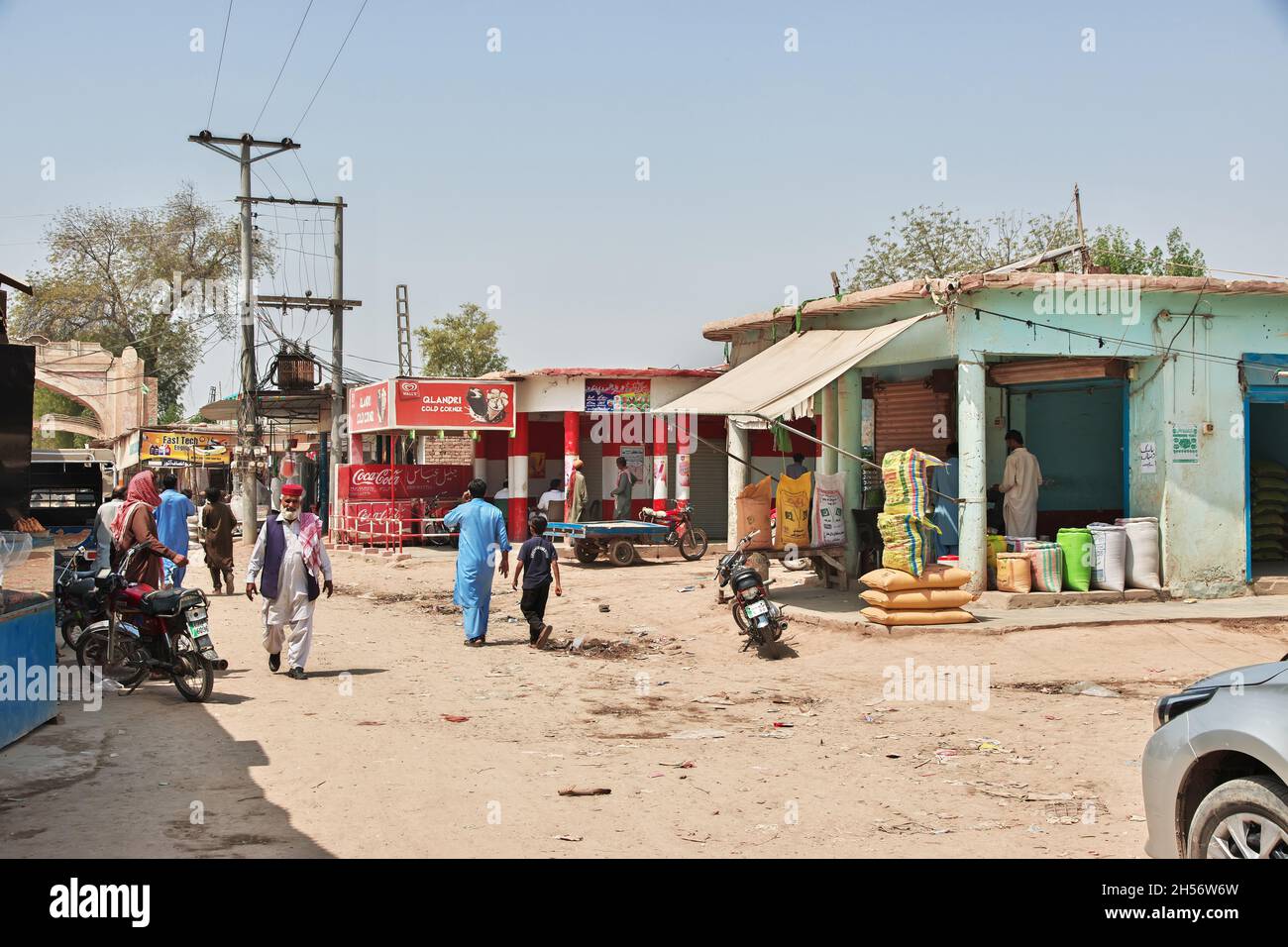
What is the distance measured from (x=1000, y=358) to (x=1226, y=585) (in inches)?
153

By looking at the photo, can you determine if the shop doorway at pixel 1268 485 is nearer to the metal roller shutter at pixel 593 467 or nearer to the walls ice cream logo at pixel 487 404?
the walls ice cream logo at pixel 487 404

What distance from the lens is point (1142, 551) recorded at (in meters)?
13.6

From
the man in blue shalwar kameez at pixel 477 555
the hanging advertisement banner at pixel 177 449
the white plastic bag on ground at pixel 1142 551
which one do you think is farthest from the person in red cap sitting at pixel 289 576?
the hanging advertisement banner at pixel 177 449

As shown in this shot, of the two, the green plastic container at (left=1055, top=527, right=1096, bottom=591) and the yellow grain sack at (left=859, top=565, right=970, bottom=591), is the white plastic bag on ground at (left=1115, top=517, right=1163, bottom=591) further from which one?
the yellow grain sack at (left=859, top=565, right=970, bottom=591)

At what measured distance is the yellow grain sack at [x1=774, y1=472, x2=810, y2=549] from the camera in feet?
47.9

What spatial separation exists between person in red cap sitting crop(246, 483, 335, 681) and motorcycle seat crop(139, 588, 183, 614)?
1090 millimetres

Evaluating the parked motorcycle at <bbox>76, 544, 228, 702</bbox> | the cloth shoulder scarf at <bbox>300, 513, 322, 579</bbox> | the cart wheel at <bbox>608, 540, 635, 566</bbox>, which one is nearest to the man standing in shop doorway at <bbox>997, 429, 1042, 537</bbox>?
the cloth shoulder scarf at <bbox>300, 513, 322, 579</bbox>

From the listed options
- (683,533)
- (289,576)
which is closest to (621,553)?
(683,533)

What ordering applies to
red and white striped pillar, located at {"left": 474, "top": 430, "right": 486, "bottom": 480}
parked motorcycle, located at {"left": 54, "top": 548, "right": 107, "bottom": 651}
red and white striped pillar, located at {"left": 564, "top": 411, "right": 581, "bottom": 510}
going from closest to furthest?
parked motorcycle, located at {"left": 54, "top": 548, "right": 107, "bottom": 651}
red and white striped pillar, located at {"left": 564, "top": 411, "right": 581, "bottom": 510}
red and white striped pillar, located at {"left": 474, "top": 430, "right": 486, "bottom": 480}

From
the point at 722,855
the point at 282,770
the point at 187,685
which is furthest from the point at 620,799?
the point at 187,685

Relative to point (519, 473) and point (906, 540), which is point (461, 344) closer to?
point (519, 473)

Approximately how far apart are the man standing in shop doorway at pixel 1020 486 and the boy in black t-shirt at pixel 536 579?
19.7ft

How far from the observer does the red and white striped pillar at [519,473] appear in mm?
26594

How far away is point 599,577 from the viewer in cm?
1984
